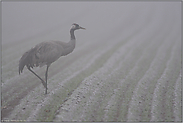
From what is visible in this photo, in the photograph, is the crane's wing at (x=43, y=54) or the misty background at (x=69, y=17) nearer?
the crane's wing at (x=43, y=54)

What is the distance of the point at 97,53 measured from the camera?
2189 cm

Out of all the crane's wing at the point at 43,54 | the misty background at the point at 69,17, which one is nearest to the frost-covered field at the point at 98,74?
the misty background at the point at 69,17

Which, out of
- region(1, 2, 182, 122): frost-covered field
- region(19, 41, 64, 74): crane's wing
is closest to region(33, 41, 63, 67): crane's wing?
region(19, 41, 64, 74): crane's wing

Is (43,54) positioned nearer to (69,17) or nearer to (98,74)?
(98,74)

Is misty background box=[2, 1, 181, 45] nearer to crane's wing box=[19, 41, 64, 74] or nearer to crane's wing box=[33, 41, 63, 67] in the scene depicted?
crane's wing box=[19, 41, 64, 74]

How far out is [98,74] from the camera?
15031 millimetres

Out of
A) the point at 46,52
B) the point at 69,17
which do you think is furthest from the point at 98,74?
the point at 69,17

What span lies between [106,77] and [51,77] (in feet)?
17.8

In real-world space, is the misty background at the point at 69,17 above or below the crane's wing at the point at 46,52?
above

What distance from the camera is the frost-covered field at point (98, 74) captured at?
30.9 ft

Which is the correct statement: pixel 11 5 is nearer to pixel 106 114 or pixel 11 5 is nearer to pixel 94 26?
pixel 94 26

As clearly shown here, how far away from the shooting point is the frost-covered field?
9.42 m

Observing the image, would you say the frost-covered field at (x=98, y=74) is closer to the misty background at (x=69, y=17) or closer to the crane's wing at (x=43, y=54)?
the misty background at (x=69, y=17)

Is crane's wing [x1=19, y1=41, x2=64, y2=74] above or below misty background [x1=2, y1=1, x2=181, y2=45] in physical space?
below
